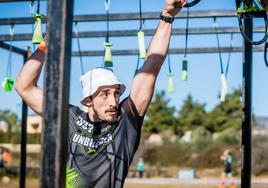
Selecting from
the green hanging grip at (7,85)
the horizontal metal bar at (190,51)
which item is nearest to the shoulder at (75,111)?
the green hanging grip at (7,85)

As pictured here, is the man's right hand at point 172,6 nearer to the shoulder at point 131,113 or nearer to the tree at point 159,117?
the shoulder at point 131,113

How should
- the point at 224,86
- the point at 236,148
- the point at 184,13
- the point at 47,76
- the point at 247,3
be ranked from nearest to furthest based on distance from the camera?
the point at 47,76 < the point at 247,3 < the point at 224,86 < the point at 184,13 < the point at 236,148

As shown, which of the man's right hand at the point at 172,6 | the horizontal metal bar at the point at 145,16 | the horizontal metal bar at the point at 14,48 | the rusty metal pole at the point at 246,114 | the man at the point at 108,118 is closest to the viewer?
the man's right hand at the point at 172,6

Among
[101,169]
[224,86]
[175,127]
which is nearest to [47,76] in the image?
[101,169]

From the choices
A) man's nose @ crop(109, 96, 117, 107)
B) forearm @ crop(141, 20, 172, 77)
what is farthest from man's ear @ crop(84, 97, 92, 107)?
forearm @ crop(141, 20, 172, 77)

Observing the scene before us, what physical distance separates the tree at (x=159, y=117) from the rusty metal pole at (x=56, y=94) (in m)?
48.1

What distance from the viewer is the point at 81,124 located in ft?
10.4

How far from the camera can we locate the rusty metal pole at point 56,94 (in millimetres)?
1709

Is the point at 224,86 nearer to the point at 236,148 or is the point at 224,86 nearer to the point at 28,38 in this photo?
the point at 28,38

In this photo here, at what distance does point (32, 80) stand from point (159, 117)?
4782cm

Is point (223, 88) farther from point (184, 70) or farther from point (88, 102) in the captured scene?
point (88, 102)

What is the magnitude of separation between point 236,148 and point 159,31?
36.8 meters

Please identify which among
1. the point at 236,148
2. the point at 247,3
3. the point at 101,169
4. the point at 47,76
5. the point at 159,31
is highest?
the point at 247,3

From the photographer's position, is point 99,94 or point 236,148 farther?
point 236,148
